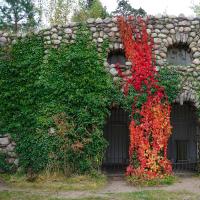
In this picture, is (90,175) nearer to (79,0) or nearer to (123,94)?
(123,94)

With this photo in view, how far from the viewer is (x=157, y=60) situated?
408 inches

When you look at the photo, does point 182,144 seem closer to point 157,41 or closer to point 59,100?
point 157,41

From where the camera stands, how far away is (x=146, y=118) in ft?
32.0

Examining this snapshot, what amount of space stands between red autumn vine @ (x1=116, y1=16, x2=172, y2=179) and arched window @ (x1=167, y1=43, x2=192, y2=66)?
725 millimetres

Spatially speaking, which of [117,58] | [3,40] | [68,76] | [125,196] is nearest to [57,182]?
[125,196]

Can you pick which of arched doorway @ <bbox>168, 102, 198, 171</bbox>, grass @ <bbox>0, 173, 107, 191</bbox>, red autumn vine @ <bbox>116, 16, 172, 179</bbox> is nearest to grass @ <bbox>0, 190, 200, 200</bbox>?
grass @ <bbox>0, 173, 107, 191</bbox>

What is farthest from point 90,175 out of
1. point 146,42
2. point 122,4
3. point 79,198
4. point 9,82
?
point 122,4

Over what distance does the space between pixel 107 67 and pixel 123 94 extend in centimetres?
90

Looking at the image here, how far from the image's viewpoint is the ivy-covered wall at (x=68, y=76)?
9648 millimetres

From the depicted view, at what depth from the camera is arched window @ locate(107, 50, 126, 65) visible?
1069 cm

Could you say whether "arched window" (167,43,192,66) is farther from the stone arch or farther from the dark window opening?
the dark window opening

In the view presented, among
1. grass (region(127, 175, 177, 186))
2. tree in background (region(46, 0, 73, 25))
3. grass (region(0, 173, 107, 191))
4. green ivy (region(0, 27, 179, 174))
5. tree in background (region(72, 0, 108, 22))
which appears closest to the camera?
grass (region(0, 173, 107, 191))

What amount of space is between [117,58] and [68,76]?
65.9 inches

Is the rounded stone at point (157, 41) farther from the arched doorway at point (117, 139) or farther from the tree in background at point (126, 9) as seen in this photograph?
the tree in background at point (126, 9)
